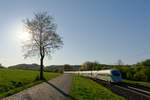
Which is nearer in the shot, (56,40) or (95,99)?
(95,99)

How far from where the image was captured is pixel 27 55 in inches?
1134

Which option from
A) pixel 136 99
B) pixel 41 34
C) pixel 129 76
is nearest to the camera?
pixel 136 99

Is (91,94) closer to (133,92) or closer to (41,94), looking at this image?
(41,94)

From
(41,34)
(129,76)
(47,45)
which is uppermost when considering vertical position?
(41,34)

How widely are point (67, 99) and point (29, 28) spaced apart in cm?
2220

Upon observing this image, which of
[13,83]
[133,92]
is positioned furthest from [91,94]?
[13,83]

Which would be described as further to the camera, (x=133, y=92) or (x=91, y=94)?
(x=133, y=92)

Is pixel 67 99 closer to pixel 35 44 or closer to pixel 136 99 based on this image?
Answer: pixel 136 99

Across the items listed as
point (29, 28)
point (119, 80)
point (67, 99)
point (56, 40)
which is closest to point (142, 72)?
point (119, 80)

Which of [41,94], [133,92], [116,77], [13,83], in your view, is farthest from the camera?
[116,77]

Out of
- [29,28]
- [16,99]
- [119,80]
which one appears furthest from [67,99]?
[29,28]

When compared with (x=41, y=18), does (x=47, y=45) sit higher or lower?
lower

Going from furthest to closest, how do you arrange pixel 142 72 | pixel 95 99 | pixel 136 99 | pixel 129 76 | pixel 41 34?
pixel 129 76 → pixel 142 72 → pixel 41 34 → pixel 136 99 → pixel 95 99

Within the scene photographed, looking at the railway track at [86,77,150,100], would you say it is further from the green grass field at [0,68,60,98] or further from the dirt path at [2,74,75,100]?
the green grass field at [0,68,60,98]
